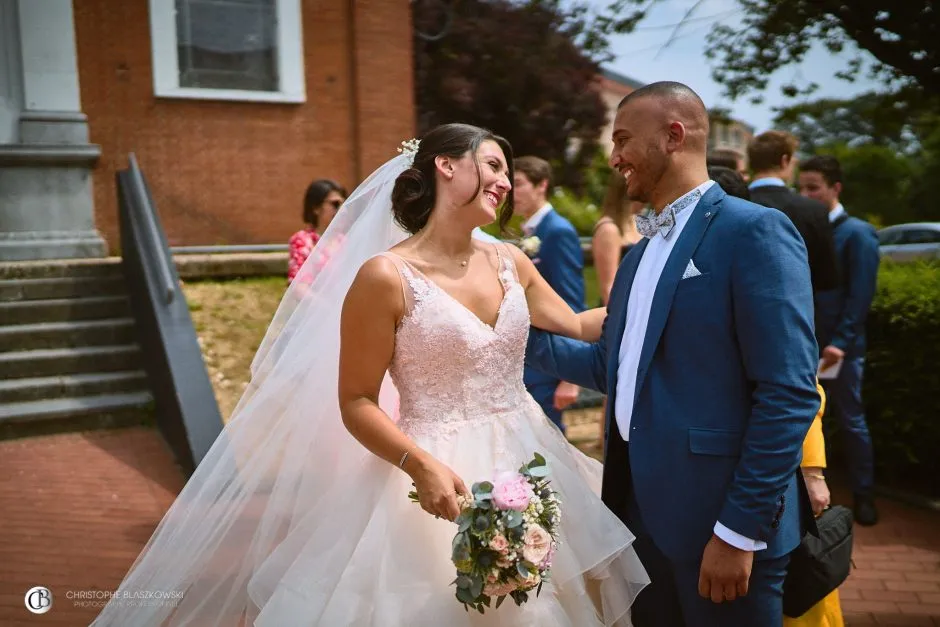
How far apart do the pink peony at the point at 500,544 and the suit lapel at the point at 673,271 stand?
58cm

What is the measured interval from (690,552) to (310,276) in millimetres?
1898

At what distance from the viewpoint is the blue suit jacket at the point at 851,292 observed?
5.31m

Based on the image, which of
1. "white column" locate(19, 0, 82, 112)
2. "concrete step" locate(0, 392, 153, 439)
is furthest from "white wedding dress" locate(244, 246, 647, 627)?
"white column" locate(19, 0, 82, 112)

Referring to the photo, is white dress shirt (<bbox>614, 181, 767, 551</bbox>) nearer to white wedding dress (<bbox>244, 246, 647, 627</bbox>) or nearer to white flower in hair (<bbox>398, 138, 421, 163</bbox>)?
white wedding dress (<bbox>244, 246, 647, 627</bbox>)

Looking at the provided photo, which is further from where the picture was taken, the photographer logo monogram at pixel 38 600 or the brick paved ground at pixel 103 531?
the brick paved ground at pixel 103 531

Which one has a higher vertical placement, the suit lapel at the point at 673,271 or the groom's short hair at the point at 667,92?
the groom's short hair at the point at 667,92

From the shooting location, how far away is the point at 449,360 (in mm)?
2740

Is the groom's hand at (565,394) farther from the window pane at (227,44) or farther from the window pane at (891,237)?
the window pane at (891,237)

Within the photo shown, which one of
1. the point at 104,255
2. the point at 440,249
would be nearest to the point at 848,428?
the point at 440,249

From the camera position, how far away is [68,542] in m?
4.95

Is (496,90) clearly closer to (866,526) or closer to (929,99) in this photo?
(929,99)

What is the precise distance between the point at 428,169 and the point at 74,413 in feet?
17.6

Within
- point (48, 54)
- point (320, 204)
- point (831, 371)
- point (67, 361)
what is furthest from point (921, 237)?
point (67, 361)

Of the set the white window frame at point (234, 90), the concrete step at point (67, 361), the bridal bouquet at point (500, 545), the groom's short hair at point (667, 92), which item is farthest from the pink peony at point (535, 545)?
the white window frame at point (234, 90)
